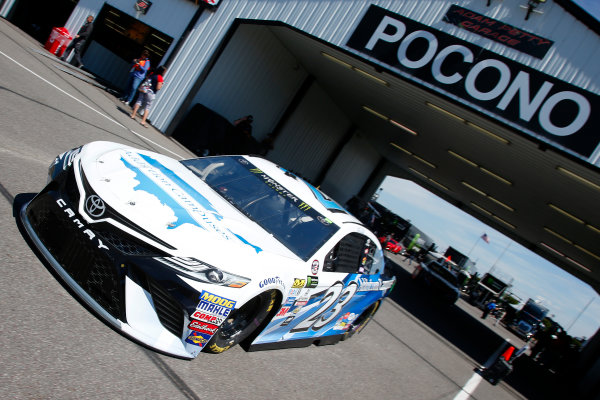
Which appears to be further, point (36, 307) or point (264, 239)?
point (264, 239)

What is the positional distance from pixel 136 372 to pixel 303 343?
235 cm

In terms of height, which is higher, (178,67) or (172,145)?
(178,67)

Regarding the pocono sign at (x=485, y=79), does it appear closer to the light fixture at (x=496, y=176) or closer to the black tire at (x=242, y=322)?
the black tire at (x=242, y=322)

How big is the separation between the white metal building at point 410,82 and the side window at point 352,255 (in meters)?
5.22

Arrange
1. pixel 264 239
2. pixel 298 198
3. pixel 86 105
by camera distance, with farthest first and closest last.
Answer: pixel 86 105, pixel 298 198, pixel 264 239

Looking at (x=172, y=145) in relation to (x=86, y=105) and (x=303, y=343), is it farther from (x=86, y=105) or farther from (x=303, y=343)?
(x=303, y=343)

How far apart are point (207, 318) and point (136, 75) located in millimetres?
11318

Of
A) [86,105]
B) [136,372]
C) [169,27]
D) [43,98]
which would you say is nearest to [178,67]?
[169,27]

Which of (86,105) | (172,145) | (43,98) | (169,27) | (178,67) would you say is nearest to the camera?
(43,98)

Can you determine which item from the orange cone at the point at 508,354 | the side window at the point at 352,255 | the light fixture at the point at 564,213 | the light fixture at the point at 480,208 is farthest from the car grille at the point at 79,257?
the light fixture at the point at 480,208

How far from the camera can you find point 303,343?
201 inches

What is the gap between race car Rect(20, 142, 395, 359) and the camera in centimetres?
318

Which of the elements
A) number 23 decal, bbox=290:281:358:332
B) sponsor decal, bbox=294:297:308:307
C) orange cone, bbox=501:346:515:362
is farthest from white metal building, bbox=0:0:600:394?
sponsor decal, bbox=294:297:308:307

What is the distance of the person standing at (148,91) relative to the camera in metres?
12.4
